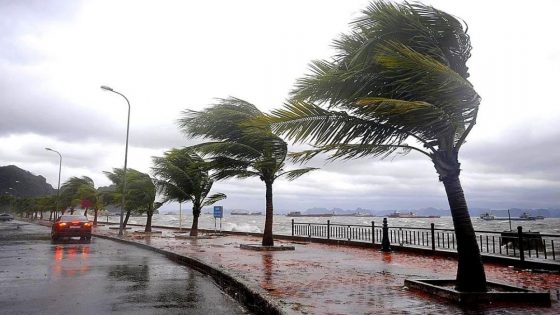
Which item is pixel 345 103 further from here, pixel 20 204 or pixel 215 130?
pixel 20 204

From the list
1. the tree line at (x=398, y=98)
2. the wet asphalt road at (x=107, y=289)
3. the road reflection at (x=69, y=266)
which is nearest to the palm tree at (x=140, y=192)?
the road reflection at (x=69, y=266)

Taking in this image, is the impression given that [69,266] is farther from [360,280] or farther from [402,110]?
[402,110]

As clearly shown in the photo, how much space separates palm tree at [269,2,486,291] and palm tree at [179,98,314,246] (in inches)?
319

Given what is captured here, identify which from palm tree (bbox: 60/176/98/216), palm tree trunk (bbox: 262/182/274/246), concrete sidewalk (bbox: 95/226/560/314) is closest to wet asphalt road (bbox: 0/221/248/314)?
concrete sidewalk (bbox: 95/226/560/314)

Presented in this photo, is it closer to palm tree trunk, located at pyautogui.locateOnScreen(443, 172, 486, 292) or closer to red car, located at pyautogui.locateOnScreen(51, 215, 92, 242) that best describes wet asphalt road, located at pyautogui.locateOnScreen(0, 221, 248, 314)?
palm tree trunk, located at pyautogui.locateOnScreen(443, 172, 486, 292)

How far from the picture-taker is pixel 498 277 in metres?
9.77

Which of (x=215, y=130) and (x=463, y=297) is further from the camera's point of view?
(x=215, y=130)

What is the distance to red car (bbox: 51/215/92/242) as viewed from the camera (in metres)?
23.3

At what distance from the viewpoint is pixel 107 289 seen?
8.21m

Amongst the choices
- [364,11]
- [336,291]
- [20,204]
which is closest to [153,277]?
[336,291]

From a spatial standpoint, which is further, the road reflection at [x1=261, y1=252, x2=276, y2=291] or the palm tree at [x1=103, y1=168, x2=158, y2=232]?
the palm tree at [x1=103, y1=168, x2=158, y2=232]

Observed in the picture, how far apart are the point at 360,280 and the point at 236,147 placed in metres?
8.91

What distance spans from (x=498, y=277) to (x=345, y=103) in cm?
536

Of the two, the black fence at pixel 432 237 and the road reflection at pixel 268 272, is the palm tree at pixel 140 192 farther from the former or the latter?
the road reflection at pixel 268 272
